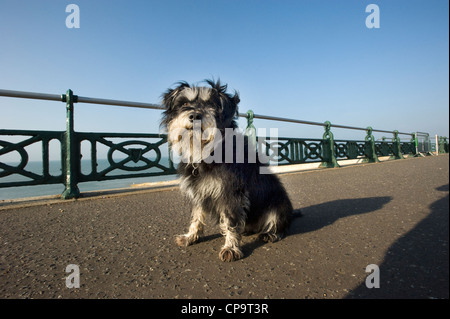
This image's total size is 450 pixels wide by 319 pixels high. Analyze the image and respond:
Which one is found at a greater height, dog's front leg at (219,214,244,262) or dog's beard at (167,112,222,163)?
dog's beard at (167,112,222,163)

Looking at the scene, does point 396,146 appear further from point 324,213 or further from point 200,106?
point 200,106

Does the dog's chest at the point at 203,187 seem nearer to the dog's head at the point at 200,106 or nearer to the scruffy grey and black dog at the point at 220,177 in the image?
the scruffy grey and black dog at the point at 220,177

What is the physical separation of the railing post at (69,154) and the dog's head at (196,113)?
2.44 metres

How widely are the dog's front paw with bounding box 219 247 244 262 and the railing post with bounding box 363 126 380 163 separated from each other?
13.3 meters

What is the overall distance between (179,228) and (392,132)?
56.5 feet

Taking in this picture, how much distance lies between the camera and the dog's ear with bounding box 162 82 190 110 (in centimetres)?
298

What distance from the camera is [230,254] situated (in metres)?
2.15

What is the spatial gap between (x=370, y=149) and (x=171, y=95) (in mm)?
13533

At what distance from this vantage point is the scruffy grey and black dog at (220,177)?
2420 millimetres

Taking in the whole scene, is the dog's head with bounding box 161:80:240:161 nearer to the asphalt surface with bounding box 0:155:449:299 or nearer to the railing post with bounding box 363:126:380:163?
the asphalt surface with bounding box 0:155:449:299

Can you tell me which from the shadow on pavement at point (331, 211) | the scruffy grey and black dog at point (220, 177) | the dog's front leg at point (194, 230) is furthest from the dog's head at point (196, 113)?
the shadow on pavement at point (331, 211)

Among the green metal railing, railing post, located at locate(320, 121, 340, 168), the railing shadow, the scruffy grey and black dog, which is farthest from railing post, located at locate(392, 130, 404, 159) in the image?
the scruffy grey and black dog

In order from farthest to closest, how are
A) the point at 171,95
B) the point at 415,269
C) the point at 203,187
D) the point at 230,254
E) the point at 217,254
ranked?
the point at 171,95 → the point at 203,187 → the point at 217,254 → the point at 230,254 → the point at 415,269

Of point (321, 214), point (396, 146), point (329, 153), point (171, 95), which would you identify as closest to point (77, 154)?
point (171, 95)
